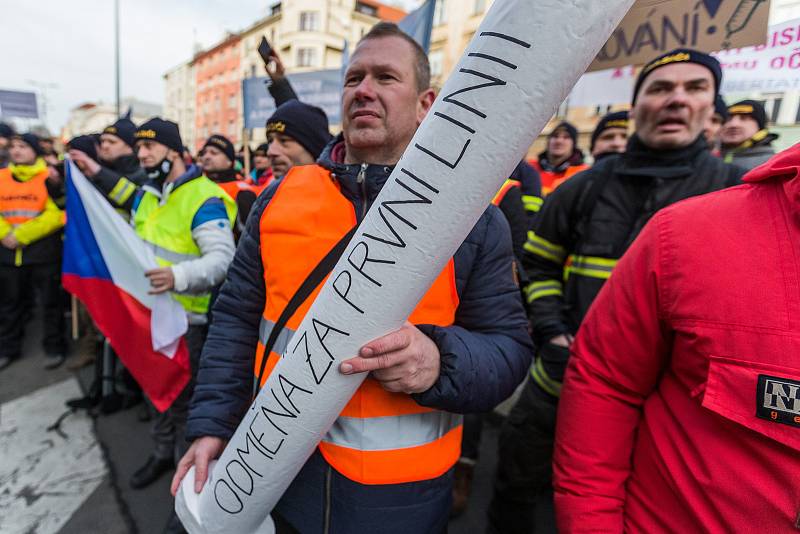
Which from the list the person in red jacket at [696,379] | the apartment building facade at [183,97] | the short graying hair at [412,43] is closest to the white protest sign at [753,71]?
the short graying hair at [412,43]

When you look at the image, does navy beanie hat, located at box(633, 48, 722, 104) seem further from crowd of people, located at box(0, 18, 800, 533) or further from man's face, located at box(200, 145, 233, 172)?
man's face, located at box(200, 145, 233, 172)

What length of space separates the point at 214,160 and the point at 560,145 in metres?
3.80

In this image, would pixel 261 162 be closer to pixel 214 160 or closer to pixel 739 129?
pixel 214 160

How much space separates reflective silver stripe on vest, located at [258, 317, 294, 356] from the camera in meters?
1.09

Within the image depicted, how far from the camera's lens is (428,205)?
0.69 m

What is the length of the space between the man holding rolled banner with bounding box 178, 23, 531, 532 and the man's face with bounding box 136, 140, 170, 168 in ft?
6.75

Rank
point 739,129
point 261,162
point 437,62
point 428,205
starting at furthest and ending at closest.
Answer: point 437,62
point 261,162
point 739,129
point 428,205

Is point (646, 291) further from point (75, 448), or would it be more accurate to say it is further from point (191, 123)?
point (191, 123)

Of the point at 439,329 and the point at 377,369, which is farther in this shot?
the point at 439,329

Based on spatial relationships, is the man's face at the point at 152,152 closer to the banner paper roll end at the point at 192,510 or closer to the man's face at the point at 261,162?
the banner paper roll end at the point at 192,510

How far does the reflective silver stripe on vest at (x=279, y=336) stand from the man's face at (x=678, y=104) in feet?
4.99

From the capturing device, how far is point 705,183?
152cm

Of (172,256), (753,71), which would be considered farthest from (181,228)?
(753,71)

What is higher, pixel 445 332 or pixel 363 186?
pixel 363 186
